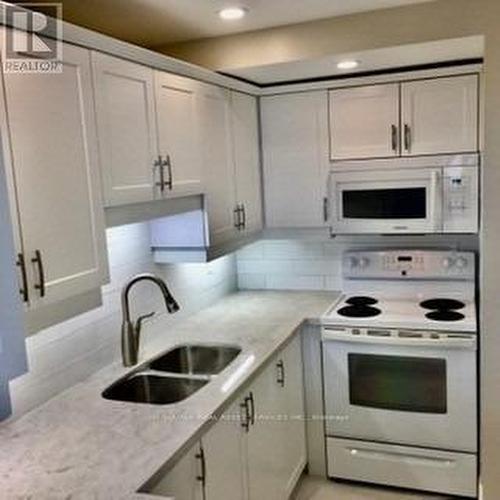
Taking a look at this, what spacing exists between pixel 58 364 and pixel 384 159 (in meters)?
2.01

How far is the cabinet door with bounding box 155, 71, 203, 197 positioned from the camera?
2215 millimetres

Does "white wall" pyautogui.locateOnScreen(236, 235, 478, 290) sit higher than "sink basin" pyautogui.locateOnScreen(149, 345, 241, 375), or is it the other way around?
"white wall" pyautogui.locateOnScreen(236, 235, 478, 290)

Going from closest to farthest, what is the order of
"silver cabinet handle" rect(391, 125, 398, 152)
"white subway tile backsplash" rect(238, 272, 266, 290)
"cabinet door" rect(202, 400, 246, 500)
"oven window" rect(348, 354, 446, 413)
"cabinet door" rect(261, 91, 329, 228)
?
"cabinet door" rect(202, 400, 246, 500), "oven window" rect(348, 354, 446, 413), "silver cabinet handle" rect(391, 125, 398, 152), "cabinet door" rect(261, 91, 329, 228), "white subway tile backsplash" rect(238, 272, 266, 290)

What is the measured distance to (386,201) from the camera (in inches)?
121

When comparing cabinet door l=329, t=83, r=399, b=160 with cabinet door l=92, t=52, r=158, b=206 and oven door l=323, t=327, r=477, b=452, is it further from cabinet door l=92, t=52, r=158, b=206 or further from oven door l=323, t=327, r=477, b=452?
cabinet door l=92, t=52, r=158, b=206

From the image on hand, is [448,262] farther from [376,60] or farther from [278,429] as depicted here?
[278,429]

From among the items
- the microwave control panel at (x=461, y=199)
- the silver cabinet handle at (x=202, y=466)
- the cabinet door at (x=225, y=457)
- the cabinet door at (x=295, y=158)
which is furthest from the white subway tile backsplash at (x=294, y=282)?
the silver cabinet handle at (x=202, y=466)

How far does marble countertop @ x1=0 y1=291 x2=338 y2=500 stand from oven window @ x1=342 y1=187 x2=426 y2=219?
0.96 meters

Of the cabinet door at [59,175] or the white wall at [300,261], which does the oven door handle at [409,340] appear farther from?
the cabinet door at [59,175]

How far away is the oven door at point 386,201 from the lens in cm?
298

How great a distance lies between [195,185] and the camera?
246cm

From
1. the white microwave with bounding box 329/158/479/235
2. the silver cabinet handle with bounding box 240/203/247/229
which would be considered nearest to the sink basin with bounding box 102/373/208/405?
the silver cabinet handle with bounding box 240/203/247/229

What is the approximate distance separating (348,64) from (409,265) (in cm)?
124

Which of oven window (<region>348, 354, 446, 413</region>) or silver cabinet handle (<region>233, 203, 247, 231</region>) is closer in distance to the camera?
oven window (<region>348, 354, 446, 413</region>)
